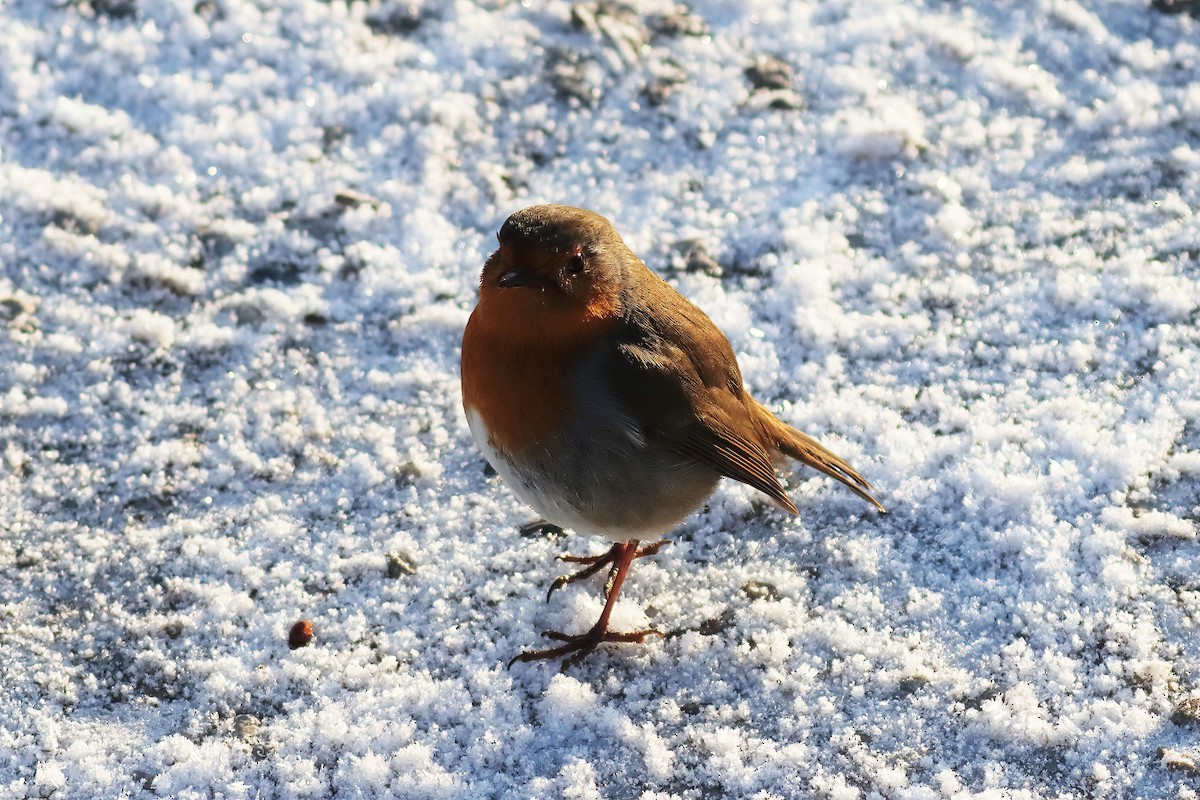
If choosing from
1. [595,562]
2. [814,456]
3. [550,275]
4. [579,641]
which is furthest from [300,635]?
[814,456]

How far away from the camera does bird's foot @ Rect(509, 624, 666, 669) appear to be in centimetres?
279

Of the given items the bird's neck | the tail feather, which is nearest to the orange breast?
the bird's neck

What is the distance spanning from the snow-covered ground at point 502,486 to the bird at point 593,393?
1.10 feet

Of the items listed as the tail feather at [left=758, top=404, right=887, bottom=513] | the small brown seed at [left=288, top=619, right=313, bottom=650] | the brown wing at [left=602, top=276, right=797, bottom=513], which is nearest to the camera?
the brown wing at [left=602, top=276, right=797, bottom=513]

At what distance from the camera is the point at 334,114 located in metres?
4.39

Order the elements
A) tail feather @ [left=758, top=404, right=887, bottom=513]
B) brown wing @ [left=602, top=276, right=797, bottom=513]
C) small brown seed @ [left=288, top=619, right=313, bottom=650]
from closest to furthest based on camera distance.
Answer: brown wing @ [left=602, top=276, right=797, bottom=513] → small brown seed @ [left=288, top=619, right=313, bottom=650] → tail feather @ [left=758, top=404, right=887, bottom=513]

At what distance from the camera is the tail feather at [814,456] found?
2986 mm

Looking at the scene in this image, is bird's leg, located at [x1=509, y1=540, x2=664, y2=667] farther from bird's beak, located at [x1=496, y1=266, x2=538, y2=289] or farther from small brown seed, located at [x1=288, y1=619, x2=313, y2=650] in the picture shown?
bird's beak, located at [x1=496, y1=266, x2=538, y2=289]

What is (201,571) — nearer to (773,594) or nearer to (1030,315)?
(773,594)

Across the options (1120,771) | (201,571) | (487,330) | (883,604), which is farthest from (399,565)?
(1120,771)

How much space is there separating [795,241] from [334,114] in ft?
6.05

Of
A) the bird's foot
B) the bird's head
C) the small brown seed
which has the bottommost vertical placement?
the small brown seed

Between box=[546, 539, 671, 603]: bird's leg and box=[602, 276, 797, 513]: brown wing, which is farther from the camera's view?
box=[546, 539, 671, 603]: bird's leg

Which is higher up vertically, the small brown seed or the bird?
the bird
